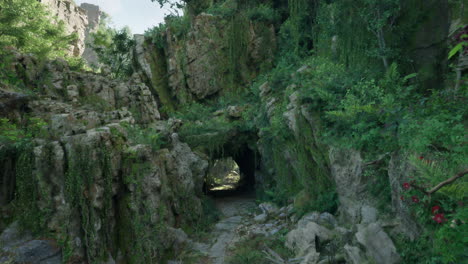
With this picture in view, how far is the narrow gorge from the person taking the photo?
4.54 meters

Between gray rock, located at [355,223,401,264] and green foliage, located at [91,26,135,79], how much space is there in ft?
60.3

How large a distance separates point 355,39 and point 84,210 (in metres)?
9.97

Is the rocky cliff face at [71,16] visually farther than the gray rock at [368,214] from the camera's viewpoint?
Yes

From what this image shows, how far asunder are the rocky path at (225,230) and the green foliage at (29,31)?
12.1 m

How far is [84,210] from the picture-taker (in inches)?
260

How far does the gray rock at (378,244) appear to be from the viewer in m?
4.37

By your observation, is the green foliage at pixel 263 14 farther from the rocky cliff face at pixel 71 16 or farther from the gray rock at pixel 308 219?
the rocky cliff face at pixel 71 16

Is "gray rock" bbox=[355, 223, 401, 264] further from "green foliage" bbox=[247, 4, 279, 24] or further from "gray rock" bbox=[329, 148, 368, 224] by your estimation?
"green foliage" bbox=[247, 4, 279, 24]

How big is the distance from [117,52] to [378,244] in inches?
795

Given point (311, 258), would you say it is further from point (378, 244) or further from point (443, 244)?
point (443, 244)

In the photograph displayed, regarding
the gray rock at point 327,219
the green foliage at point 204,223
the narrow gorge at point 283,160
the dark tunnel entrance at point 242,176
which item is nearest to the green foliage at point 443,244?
the narrow gorge at point 283,160

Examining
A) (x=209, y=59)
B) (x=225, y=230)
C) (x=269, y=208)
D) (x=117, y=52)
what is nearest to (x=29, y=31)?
(x=117, y=52)

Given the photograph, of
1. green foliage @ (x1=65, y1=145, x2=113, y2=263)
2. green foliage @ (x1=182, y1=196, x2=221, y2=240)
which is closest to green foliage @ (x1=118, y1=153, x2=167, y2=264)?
green foliage @ (x1=65, y1=145, x2=113, y2=263)

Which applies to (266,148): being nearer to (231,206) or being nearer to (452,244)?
(231,206)
